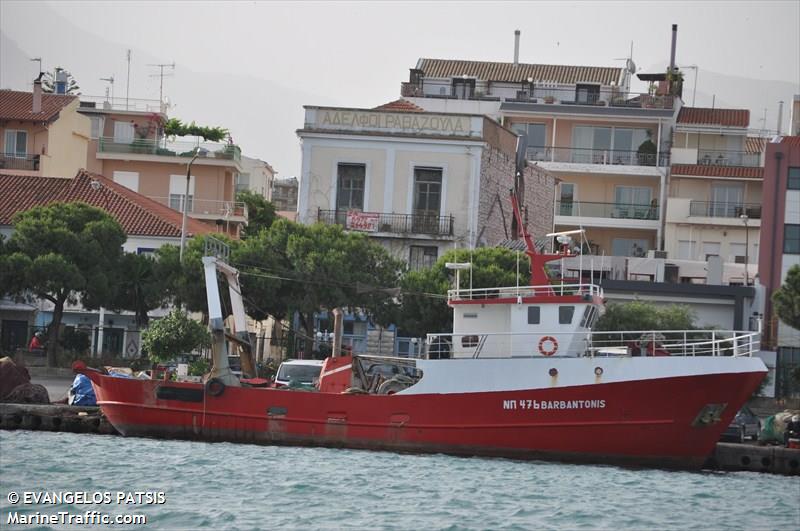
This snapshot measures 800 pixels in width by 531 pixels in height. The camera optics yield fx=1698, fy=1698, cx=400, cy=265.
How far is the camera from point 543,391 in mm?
35031

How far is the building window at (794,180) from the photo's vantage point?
206 ft

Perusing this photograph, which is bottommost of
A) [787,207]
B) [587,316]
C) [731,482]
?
[731,482]

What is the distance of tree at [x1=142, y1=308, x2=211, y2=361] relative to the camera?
4575cm

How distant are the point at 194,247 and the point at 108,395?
53.0ft

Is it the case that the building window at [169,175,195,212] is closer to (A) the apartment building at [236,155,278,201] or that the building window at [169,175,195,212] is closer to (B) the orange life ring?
(A) the apartment building at [236,155,278,201]

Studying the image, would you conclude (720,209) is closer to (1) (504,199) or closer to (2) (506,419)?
(1) (504,199)

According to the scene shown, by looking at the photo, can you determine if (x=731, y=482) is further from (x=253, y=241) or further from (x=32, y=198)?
(x=32, y=198)

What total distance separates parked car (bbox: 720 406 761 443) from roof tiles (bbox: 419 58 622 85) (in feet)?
151

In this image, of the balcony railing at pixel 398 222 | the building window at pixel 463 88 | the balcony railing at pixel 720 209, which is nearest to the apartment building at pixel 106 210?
the balcony railing at pixel 398 222

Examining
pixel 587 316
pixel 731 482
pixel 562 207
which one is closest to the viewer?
pixel 731 482

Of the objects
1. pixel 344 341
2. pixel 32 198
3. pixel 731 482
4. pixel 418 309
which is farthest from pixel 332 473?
pixel 32 198

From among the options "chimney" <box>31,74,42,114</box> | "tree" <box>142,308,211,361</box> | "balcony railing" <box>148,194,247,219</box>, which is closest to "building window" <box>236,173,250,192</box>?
"balcony railing" <box>148,194,247,219</box>

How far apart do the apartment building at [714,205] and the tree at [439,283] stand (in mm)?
25708

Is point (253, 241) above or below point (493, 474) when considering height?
above
